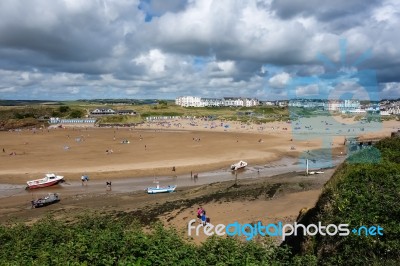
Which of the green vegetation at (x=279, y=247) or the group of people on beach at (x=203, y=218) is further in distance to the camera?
the group of people on beach at (x=203, y=218)

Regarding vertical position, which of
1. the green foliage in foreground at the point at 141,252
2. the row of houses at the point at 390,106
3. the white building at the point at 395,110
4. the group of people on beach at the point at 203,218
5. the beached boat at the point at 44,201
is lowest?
the beached boat at the point at 44,201

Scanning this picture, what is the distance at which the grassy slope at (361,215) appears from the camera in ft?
27.6

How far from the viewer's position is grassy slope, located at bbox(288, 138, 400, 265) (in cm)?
841

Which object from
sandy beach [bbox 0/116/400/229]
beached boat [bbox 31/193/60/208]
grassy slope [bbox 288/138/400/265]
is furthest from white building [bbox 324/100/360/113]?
beached boat [bbox 31/193/60/208]

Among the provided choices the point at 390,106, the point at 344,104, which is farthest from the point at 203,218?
the point at 390,106

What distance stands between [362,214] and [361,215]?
69 millimetres

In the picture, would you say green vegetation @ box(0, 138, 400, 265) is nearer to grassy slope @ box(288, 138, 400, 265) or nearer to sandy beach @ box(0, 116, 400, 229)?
Answer: grassy slope @ box(288, 138, 400, 265)

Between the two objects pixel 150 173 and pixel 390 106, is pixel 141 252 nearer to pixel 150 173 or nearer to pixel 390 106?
pixel 150 173

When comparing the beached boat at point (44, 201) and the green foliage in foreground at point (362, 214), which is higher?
the green foliage in foreground at point (362, 214)

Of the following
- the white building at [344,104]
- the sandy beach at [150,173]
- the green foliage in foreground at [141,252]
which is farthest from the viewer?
the sandy beach at [150,173]

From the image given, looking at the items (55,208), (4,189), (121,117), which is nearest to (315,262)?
(55,208)

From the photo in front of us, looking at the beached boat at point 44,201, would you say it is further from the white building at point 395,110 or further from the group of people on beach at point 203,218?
the white building at point 395,110

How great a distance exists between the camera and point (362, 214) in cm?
915

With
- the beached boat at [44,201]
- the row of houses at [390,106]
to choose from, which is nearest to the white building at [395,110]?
the row of houses at [390,106]
